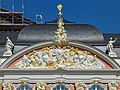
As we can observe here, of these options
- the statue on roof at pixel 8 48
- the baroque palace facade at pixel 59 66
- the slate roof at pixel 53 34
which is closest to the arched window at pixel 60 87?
the baroque palace facade at pixel 59 66

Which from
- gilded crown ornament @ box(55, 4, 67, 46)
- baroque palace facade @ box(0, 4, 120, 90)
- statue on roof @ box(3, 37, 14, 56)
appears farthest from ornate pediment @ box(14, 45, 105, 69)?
statue on roof @ box(3, 37, 14, 56)

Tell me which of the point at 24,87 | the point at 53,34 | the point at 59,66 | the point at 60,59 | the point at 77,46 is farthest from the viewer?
the point at 53,34

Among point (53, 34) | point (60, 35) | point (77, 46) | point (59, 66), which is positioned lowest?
point (59, 66)

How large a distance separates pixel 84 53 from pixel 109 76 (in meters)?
2.06

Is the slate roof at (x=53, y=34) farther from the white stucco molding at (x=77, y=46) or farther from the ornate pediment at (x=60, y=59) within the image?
the ornate pediment at (x=60, y=59)

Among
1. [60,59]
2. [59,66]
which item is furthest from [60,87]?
[60,59]

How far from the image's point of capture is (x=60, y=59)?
28.3m

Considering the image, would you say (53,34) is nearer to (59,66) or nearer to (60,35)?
(60,35)

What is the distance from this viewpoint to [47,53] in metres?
28.4

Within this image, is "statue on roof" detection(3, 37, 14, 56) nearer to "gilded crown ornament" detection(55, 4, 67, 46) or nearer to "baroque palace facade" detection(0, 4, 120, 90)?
"baroque palace facade" detection(0, 4, 120, 90)

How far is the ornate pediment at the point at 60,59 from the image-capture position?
92.6 ft

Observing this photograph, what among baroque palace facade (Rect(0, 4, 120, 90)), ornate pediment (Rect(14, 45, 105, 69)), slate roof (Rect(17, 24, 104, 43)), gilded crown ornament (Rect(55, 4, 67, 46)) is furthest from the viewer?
slate roof (Rect(17, 24, 104, 43))

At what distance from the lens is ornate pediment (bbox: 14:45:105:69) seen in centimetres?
2823

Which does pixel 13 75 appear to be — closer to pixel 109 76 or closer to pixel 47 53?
pixel 47 53
